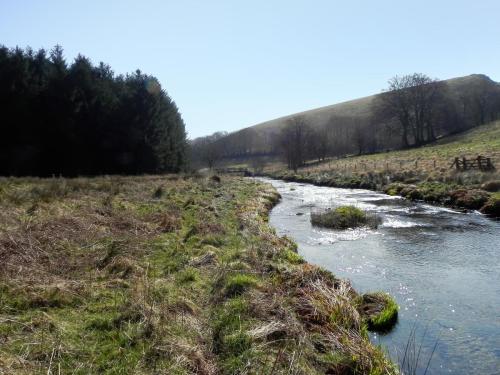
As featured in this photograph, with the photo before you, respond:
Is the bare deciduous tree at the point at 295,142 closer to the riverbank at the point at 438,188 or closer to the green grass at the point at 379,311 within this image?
the riverbank at the point at 438,188

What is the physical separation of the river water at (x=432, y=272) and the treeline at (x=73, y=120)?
78.6 ft

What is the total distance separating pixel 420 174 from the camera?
132 ft

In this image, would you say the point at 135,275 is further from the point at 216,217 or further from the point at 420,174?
the point at 420,174

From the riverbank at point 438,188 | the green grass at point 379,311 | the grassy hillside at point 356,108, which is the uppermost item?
the grassy hillside at point 356,108

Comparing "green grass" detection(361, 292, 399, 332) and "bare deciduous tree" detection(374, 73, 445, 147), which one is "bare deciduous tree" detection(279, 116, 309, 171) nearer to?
"bare deciduous tree" detection(374, 73, 445, 147)

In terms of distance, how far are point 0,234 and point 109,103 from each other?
36.1 meters

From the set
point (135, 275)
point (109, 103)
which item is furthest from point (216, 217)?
point (109, 103)

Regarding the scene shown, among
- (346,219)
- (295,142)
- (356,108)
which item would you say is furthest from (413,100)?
(356,108)

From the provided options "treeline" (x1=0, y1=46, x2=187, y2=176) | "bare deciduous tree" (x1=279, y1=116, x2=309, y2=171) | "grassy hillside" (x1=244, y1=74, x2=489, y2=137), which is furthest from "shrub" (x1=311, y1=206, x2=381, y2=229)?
"grassy hillside" (x1=244, y1=74, x2=489, y2=137)

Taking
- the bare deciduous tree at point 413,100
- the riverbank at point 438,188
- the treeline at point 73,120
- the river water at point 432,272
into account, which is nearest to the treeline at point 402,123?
the bare deciduous tree at point 413,100

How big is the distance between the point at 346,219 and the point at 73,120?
2824 centimetres

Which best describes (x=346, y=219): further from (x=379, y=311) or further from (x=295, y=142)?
(x=295, y=142)

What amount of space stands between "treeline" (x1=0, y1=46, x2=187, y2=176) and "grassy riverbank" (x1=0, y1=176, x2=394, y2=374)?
22.7m

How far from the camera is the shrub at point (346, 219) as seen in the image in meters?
21.6
